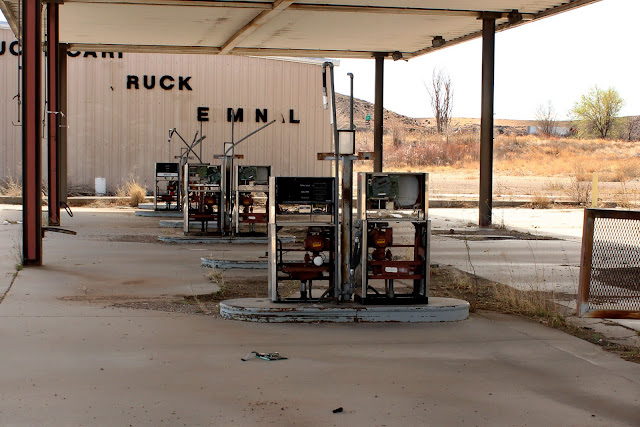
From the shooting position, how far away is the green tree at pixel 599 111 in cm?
8031

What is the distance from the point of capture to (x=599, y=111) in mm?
81062

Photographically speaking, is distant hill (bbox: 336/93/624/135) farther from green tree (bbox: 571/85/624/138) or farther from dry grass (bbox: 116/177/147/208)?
dry grass (bbox: 116/177/147/208)

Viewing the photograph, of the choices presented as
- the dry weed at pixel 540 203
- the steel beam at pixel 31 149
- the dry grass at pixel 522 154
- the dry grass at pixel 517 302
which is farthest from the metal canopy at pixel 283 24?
the dry grass at pixel 522 154

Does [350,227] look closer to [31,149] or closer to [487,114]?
[31,149]

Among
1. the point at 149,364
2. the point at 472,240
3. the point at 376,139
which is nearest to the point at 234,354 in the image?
the point at 149,364

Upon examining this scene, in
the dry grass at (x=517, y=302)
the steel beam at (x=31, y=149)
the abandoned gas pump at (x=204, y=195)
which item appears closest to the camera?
the dry grass at (x=517, y=302)

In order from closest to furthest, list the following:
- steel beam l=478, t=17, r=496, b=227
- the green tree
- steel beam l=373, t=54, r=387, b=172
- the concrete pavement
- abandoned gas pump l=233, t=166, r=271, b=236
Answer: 1. the concrete pavement
2. abandoned gas pump l=233, t=166, r=271, b=236
3. steel beam l=478, t=17, r=496, b=227
4. steel beam l=373, t=54, r=387, b=172
5. the green tree

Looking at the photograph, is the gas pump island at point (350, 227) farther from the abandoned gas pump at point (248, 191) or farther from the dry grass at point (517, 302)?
the abandoned gas pump at point (248, 191)

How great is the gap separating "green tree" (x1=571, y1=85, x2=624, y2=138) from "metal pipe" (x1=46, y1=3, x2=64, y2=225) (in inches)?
2680

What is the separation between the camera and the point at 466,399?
570 centimetres

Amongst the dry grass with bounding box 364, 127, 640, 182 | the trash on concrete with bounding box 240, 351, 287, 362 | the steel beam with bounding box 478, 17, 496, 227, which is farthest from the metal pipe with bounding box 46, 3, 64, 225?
the dry grass with bounding box 364, 127, 640, 182

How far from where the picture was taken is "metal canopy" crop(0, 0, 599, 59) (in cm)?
1789

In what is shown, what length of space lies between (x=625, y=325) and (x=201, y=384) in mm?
4431

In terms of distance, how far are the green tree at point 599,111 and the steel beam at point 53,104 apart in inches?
2680
